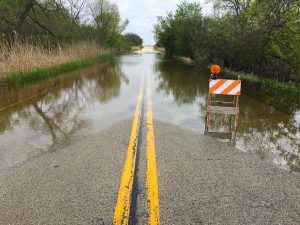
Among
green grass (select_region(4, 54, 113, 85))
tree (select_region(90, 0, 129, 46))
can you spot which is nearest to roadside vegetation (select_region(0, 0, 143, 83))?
green grass (select_region(4, 54, 113, 85))

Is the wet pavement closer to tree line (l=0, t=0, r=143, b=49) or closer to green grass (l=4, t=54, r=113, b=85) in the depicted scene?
green grass (l=4, t=54, r=113, b=85)

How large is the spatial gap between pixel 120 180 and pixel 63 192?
2.55ft

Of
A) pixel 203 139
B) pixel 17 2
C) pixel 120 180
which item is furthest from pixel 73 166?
pixel 17 2

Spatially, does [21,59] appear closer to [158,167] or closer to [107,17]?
[158,167]

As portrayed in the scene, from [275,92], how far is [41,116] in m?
9.64

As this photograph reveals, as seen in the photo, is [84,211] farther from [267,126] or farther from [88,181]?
[267,126]

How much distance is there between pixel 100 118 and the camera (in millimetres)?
7395

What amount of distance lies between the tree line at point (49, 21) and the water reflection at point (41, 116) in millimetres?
4398

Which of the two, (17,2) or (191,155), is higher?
(17,2)

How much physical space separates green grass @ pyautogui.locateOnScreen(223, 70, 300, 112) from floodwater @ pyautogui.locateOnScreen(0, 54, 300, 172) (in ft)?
1.03

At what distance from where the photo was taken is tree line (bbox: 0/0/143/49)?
19.0 metres

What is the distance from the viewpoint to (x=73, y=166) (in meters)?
4.41

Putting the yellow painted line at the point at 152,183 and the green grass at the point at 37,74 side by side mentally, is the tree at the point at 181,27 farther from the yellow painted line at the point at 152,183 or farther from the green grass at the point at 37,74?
the yellow painted line at the point at 152,183

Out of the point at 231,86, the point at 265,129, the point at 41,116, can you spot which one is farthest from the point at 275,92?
the point at 41,116
